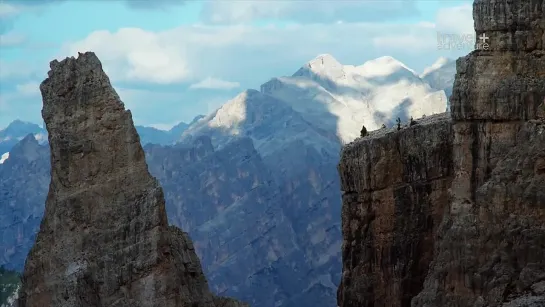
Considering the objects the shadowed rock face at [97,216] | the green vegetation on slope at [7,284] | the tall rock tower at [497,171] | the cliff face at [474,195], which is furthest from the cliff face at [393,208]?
the green vegetation on slope at [7,284]

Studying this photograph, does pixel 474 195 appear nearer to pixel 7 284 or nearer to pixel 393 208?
pixel 393 208

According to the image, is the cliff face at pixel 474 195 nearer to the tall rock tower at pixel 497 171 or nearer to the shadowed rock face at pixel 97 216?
the tall rock tower at pixel 497 171

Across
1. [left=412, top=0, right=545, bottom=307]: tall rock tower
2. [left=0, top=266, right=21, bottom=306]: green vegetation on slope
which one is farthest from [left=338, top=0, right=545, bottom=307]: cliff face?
[left=0, top=266, right=21, bottom=306]: green vegetation on slope

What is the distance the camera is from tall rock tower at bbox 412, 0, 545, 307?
2734 inches

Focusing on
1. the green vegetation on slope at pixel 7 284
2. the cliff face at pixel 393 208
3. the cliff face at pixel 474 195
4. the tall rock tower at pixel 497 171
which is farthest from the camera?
the green vegetation on slope at pixel 7 284

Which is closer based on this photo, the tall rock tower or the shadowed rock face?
the tall rock tower

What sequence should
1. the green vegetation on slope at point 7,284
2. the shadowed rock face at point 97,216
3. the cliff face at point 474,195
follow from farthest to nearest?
1. the green vegetation on slope at point 7,284
2. the shadowed rock face at point 97,216
3. the cliff face at point 474,195

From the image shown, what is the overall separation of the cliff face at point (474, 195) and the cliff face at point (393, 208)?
8cm

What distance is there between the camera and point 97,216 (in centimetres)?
7869

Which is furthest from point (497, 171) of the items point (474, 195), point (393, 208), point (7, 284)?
point (7, 284)

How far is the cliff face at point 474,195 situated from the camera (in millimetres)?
69812

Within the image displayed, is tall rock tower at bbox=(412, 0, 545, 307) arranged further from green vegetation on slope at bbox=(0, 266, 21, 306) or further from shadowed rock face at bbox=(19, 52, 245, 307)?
green vegetation on slope at bbox=(0, 266, 21, 306)

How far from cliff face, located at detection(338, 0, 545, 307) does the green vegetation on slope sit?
63.6 meters

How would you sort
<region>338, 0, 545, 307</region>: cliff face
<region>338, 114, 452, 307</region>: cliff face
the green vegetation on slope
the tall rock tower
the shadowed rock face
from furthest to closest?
the green vegetation on slope
<region>338, 114, 452, 307</region>: cliff face
the shadowed rock face
<region>338, 0, 545, 307</region>: cliff face
the tall rock tower
